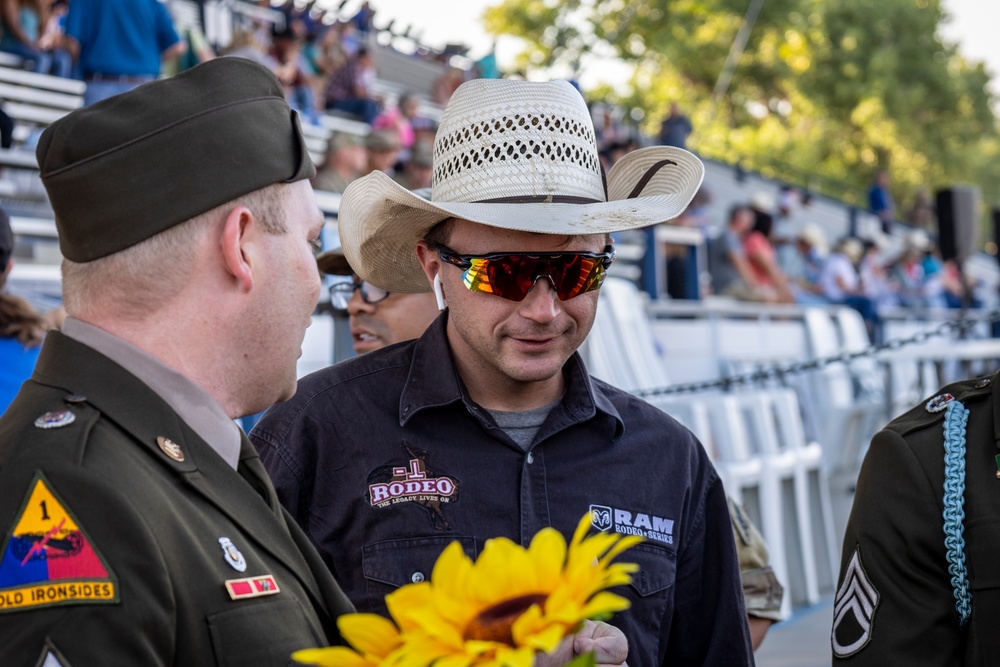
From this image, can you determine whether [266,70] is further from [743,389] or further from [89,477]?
[743,389]

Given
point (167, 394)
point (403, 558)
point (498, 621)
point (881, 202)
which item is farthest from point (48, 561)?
point (881, 202)

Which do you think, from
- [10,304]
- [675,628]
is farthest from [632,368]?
[675,628]

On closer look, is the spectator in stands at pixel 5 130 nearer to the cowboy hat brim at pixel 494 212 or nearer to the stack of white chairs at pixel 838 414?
the cowboy hat brim at pixel 494 212

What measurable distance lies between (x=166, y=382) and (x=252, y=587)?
353 millimetres

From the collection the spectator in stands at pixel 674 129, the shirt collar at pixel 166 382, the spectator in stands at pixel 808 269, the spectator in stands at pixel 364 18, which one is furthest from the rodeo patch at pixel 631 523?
the spectator in stands at pixel 364 18

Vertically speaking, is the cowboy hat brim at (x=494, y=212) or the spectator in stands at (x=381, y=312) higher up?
the cowboy hat brim at (x=494, y=212)

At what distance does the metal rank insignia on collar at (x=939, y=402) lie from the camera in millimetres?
2469

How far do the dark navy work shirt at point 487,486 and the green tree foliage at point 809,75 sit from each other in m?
34.3

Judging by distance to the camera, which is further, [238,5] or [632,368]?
[238,5]

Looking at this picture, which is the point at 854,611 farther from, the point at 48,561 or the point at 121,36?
the point at 121,36

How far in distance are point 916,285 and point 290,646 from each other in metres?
20.7

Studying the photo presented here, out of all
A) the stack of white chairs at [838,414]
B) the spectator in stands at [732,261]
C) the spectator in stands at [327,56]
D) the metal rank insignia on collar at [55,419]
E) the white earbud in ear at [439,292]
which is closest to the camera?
the metal rank insignia on collar at [55,419]

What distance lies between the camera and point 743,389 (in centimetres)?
920

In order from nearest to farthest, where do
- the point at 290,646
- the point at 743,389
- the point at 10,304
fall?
the point at 290,646, the point at 10,304, the point at 743,389
